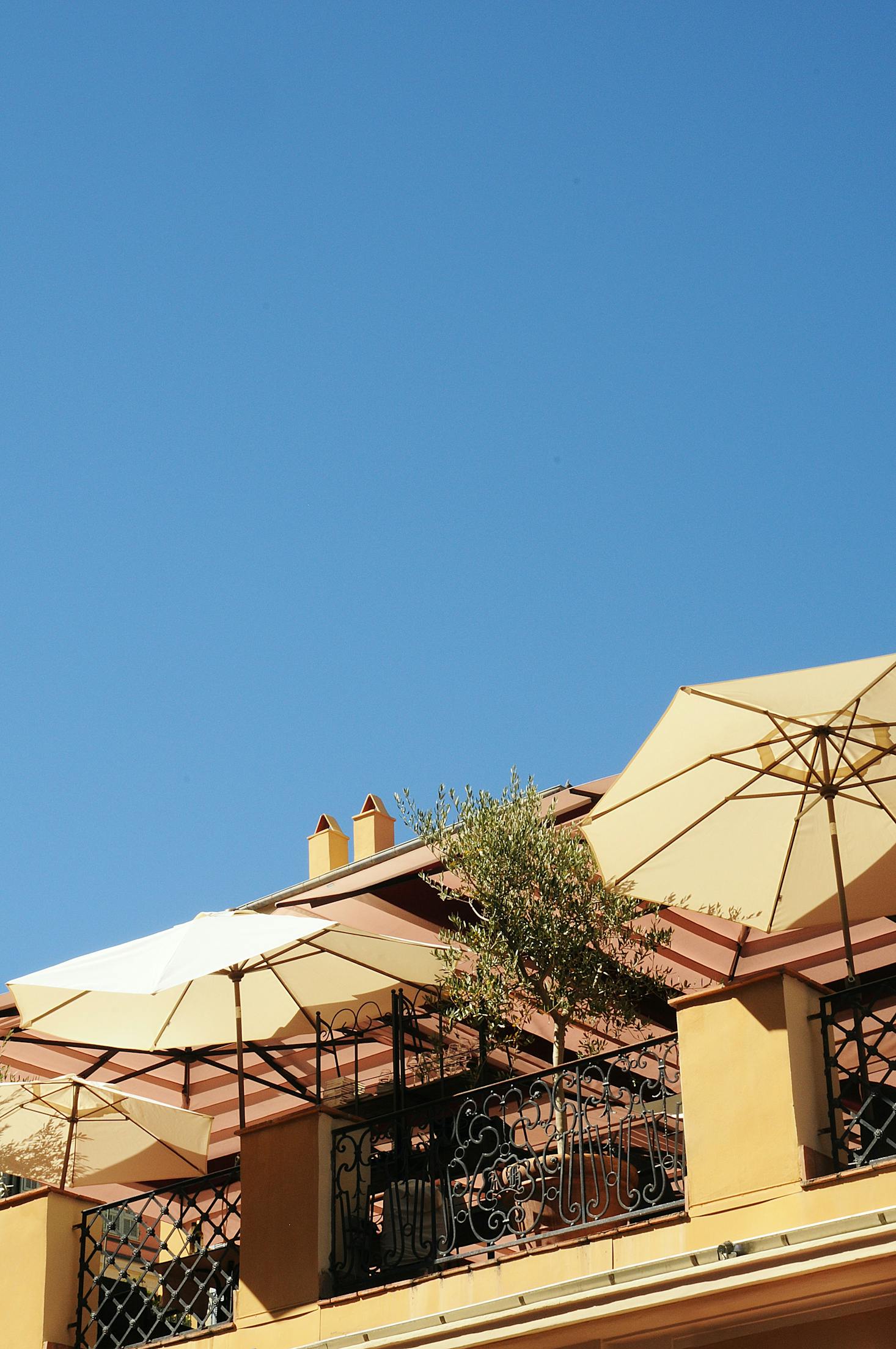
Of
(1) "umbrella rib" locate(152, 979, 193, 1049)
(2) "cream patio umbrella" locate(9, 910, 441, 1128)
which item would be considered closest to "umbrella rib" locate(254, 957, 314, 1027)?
(2) "cream patio umbrella" locate(9, 910, 441, 1128)

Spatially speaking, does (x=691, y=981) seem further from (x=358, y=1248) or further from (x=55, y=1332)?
(x=55, y=1332)

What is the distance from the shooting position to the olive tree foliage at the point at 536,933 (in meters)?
10.4

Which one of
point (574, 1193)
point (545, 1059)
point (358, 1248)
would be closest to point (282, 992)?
point (545, 1059)

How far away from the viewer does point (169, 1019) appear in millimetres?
11984

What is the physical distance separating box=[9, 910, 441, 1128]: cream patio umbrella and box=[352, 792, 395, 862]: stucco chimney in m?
8.21

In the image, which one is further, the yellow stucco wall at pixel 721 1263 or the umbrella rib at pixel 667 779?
the umbrella rib at pixel 667 779

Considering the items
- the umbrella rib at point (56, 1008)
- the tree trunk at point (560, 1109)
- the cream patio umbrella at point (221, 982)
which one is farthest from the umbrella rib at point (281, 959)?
the tree trunk at point (560, 1109)

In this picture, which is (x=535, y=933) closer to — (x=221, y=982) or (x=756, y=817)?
(x=756, y=817)

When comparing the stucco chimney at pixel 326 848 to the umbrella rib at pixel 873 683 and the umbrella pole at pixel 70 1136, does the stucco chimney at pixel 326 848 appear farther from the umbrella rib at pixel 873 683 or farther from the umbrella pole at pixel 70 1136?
the umbrella rib at pixel 873 683

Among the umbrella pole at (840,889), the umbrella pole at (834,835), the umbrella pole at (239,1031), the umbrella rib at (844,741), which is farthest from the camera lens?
the umbrella pole at (239,1031)

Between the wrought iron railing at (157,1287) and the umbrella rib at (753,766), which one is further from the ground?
the umbrella rib at (753,766)

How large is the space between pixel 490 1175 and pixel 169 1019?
3683mm

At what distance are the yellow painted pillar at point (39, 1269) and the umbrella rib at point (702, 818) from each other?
15.3ft

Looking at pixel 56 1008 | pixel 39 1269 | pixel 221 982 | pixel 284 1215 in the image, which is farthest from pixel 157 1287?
pixel 221 982
